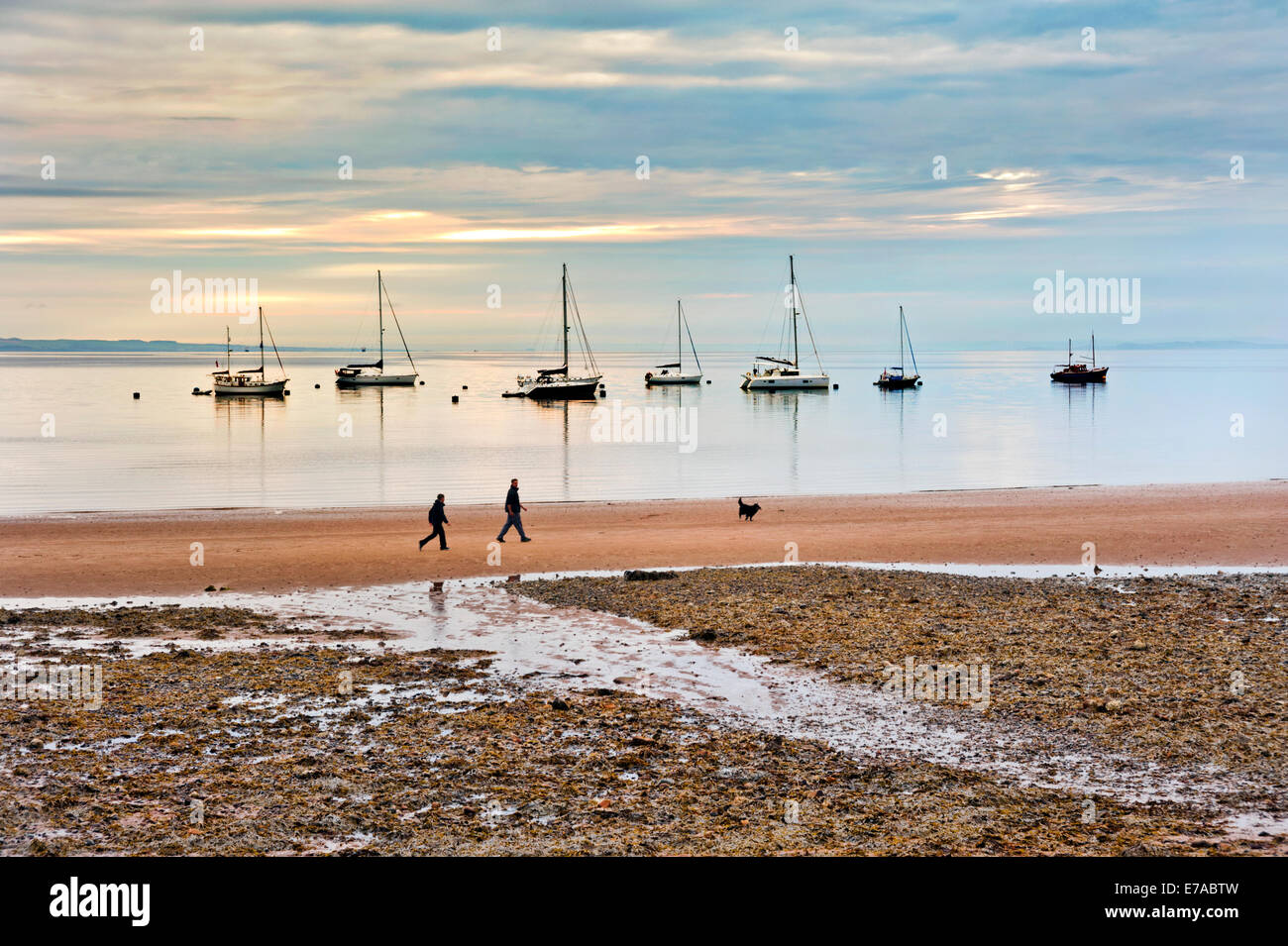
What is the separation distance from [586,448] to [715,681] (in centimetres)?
5991

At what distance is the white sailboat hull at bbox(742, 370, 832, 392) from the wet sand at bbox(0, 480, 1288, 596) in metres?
111

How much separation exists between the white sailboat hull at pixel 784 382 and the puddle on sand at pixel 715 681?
434 feet

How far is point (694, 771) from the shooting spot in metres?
11.8

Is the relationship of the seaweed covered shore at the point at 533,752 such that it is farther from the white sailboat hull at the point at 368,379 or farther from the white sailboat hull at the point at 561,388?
the white sailboat hull at the point at 368,379

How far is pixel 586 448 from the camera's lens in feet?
247

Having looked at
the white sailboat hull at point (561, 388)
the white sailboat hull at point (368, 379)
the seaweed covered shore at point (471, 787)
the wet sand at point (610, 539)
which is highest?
the white sailboat hull at point (368, 379)

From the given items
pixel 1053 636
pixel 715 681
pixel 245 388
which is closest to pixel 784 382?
pixel 245 388

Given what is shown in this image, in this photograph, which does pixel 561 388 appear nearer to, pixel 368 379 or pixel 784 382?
pixel 784 382

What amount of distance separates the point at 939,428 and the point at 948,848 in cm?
8516

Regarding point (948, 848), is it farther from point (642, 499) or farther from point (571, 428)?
point (571, 428)

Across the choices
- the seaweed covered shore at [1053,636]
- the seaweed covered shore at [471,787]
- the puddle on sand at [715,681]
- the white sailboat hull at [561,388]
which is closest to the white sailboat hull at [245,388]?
the white sailboat hull at [561,388]

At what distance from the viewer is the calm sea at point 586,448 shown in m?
51.7
